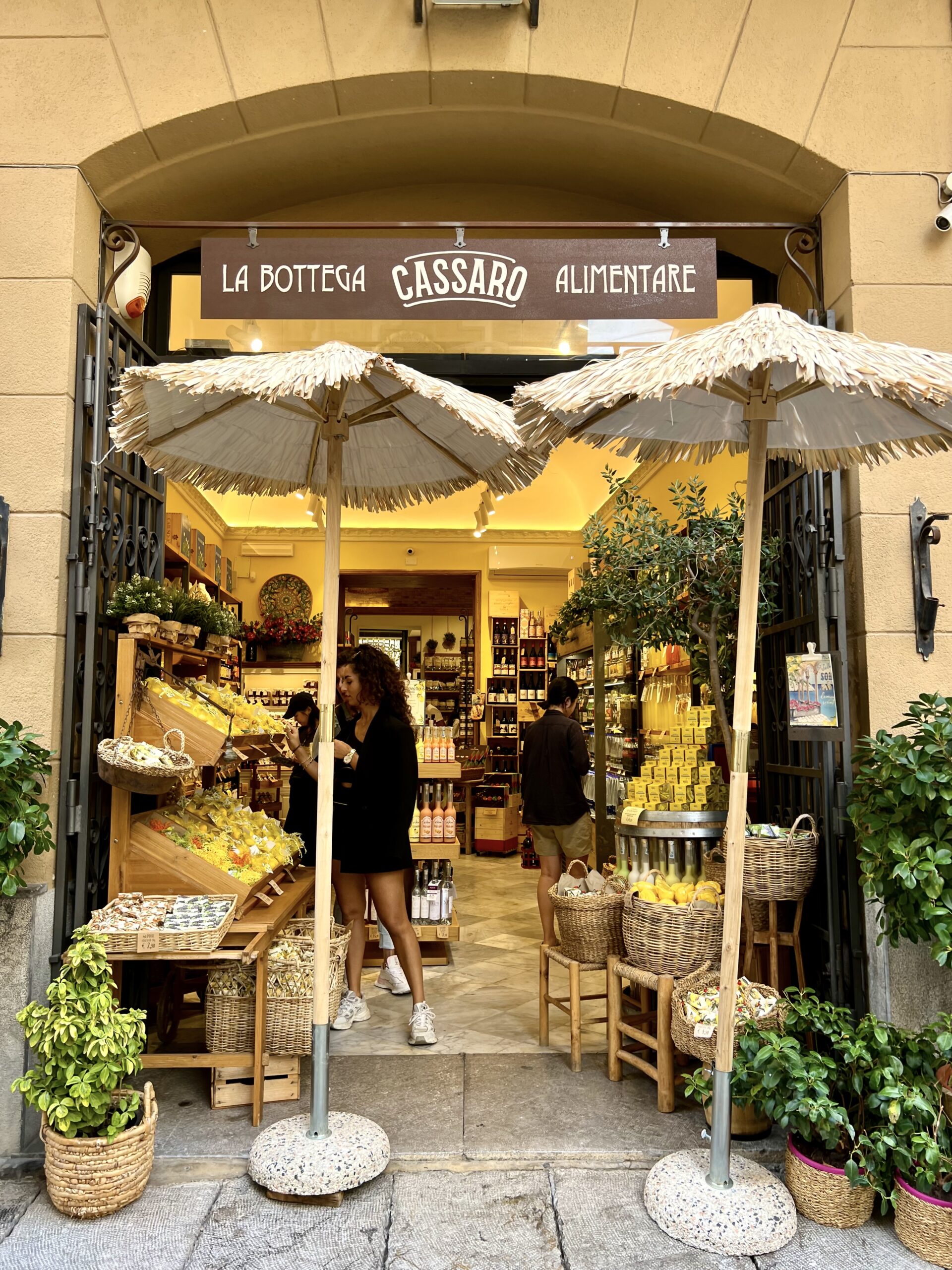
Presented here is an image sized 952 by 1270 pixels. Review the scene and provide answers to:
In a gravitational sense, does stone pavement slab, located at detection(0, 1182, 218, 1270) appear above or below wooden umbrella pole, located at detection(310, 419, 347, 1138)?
below

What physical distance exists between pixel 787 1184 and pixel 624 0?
4.45 meters

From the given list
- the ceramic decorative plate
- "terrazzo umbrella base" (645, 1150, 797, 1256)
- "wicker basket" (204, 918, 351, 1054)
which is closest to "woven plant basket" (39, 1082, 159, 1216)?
"wicker basket" (204, 918, 351, 1054)

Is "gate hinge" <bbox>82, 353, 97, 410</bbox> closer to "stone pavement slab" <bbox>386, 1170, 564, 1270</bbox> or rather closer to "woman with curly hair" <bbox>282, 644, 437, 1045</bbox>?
"woman with curly hair" <bbox>282, 644, 437, 1045</bbox>

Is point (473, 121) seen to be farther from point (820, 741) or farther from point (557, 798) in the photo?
point (557, 798)

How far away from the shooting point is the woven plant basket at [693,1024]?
3.13 meters

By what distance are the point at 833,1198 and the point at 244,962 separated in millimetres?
2042

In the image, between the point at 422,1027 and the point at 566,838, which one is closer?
the point at 422,1027

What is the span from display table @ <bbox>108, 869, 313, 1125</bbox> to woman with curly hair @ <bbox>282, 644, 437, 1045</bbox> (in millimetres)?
770

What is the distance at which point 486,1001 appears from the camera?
498 centimetres

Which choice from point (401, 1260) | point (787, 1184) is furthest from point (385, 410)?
point (787, 1184)

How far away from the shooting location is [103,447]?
12.0 ft

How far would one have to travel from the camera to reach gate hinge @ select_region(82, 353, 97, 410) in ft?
11.9

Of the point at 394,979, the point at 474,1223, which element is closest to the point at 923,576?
the point at 474,1223

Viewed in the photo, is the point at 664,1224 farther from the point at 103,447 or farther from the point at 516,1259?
the point at 103,447
